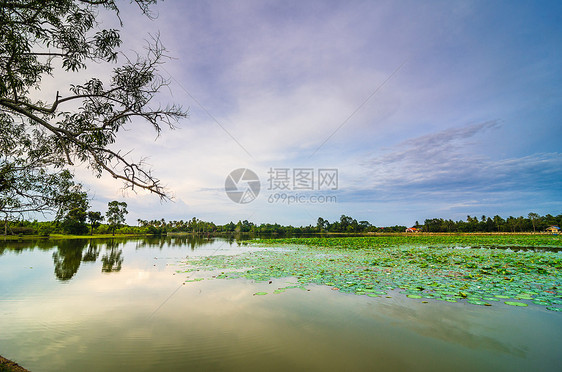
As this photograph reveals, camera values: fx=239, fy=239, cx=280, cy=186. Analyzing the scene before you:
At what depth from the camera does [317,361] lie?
133 inches

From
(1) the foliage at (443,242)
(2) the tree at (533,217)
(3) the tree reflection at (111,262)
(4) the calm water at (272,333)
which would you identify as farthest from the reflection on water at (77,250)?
(2) the tree at (533,217)

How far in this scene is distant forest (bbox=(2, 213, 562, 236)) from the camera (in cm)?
5186

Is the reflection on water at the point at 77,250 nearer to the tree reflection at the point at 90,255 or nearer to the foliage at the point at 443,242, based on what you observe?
the tree reflection at the point at 90,255

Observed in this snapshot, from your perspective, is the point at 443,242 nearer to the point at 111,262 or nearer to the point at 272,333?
the point at 272,333

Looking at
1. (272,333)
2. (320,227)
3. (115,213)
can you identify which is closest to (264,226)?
(320,227)

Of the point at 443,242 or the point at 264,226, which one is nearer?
the point at 443,242

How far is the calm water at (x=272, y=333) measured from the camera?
11.1 feet

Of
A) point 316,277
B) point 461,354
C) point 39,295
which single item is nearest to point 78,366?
point 461,354

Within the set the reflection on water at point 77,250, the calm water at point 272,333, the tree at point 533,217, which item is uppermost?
the tree at point 533,217

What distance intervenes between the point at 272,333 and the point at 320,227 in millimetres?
94209

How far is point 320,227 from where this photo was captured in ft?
315

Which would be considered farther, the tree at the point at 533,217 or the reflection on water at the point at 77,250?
the tree at the point at 533,217

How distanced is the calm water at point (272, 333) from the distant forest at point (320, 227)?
44.9m

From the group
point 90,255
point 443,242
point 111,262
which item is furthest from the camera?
point 443,242
